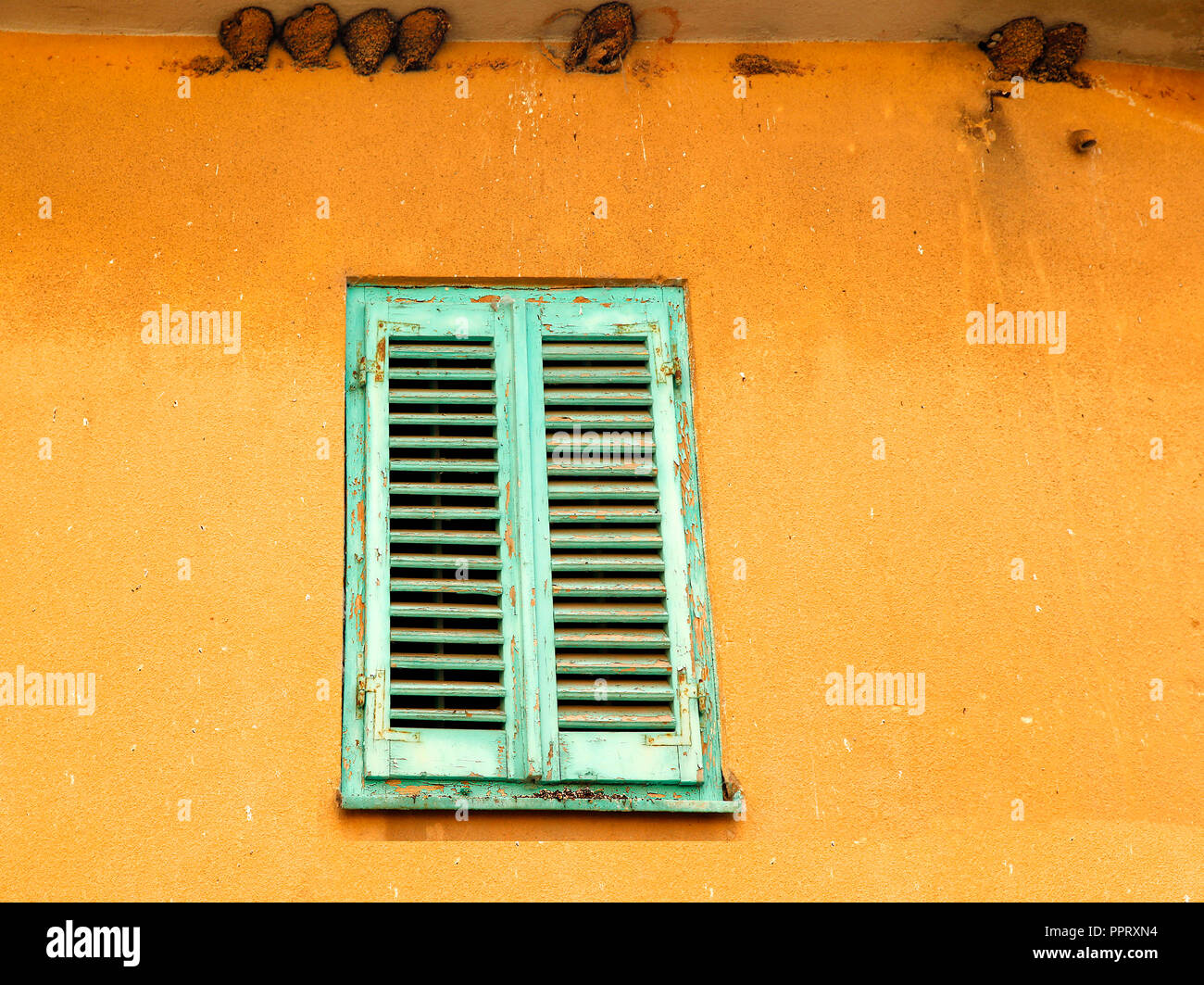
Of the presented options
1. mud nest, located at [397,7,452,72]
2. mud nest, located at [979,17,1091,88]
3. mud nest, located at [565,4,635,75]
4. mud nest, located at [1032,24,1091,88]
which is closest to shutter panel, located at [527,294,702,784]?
mud nest, located at [565,4,635,75]

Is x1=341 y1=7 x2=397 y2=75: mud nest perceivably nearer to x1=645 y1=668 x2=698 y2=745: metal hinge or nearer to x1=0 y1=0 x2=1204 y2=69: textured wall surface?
x1=0 y1=0 x2=1204 y2=69: textured wall surface

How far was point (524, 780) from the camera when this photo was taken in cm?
380

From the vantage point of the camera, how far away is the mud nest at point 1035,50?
465 centimetres

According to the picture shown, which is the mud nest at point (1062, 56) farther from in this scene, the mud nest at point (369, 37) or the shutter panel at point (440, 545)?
the mud nest at point (369, 37)

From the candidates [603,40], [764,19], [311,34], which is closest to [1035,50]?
[764,19]

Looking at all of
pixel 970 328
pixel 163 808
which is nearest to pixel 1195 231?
pixel 970 328

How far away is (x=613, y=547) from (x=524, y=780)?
0.72 meters

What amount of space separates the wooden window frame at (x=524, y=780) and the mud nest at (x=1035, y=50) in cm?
141

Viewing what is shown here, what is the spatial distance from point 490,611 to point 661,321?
1084 millimetres

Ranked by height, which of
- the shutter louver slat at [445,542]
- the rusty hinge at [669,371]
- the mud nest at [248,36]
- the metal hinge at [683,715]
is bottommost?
the metal hinge at [683,715]

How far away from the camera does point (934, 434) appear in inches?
170

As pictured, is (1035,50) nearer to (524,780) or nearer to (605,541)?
(605,541)

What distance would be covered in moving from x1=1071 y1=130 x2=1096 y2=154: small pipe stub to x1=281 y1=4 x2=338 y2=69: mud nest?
2481 millimetres

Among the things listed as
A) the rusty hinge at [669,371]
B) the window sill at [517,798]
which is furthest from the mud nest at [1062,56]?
the window sill at [517,798]
